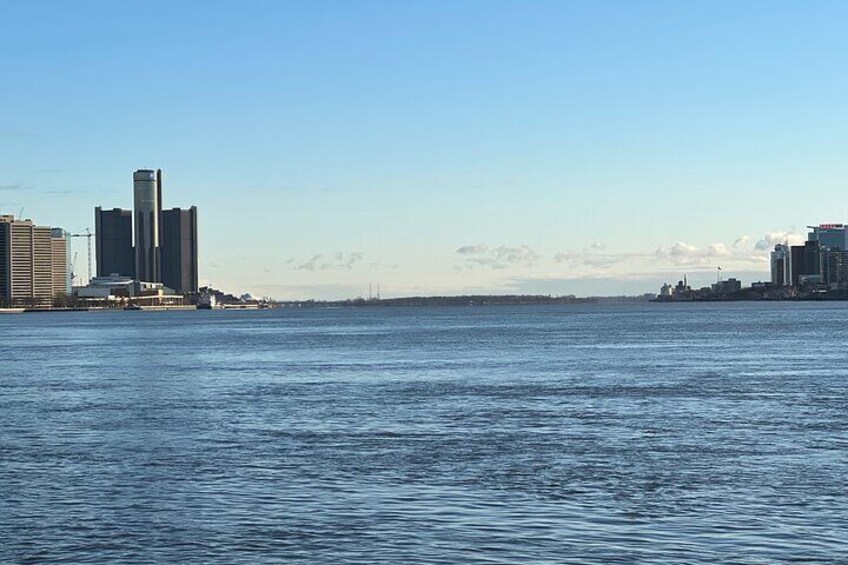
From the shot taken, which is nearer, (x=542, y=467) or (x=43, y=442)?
(x=542, y=467)

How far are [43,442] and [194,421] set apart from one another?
8.12 meters

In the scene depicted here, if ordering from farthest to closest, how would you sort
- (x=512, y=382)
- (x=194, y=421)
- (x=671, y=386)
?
(x=512, y=382) → (x=671, y=386) → (x=194, y=421)

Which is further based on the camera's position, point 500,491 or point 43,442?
point 43,442

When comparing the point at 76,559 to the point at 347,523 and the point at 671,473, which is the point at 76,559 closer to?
the point at 347,523

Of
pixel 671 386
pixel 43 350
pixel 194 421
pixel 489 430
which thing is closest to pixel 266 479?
pixel 489 430

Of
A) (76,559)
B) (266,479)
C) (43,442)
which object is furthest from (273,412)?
(76,559)

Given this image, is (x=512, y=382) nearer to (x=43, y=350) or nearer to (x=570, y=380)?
(x=570, y=380)

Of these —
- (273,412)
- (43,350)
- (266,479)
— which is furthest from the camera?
(43,350)

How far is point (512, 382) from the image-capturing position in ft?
244

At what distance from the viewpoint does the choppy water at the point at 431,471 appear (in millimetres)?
27000

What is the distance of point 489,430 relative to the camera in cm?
4656

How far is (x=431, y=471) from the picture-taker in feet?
118

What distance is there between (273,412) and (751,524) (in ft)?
99.9

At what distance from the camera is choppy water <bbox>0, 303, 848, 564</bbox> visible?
27.0m
